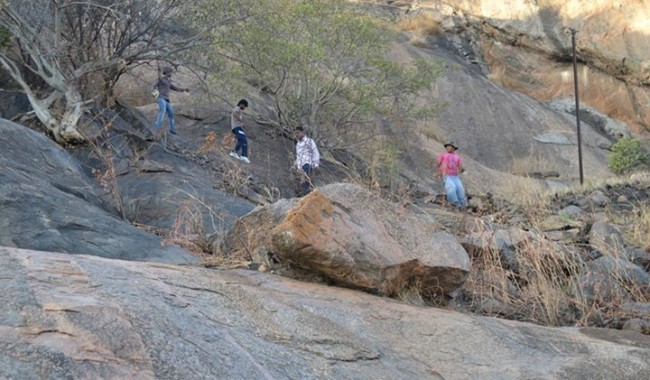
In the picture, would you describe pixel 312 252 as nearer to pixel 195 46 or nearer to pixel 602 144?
pixel 195 46

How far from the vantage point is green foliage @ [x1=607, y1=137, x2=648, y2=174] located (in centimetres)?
2503

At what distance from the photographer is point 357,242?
4793 mm

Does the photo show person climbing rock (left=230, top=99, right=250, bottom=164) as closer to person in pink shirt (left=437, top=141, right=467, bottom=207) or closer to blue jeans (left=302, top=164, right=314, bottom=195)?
blue jeans (left=302, top=164, right=314, bottom=195)

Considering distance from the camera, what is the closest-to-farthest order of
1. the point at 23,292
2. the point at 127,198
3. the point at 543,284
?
the point at 23,292, the point at 543,284, the point at 127,198

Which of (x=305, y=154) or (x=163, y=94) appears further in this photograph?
(x=163, y=94)

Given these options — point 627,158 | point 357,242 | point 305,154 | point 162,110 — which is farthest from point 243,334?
point 627,158

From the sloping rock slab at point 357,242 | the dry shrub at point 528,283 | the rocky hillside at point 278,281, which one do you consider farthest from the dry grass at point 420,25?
the sloping rock slab at point 357,242

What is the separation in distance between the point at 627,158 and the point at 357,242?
22.3m

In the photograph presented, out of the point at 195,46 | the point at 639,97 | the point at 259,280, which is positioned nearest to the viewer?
the point at 259,280

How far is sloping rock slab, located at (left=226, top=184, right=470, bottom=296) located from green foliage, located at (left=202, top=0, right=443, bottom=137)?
437 inches

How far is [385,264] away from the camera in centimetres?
477

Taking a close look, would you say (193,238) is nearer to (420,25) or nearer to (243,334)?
(243,334)

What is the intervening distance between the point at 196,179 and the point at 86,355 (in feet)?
28.5

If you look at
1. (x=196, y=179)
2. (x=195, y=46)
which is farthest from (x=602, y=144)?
(x=196, y=179)
